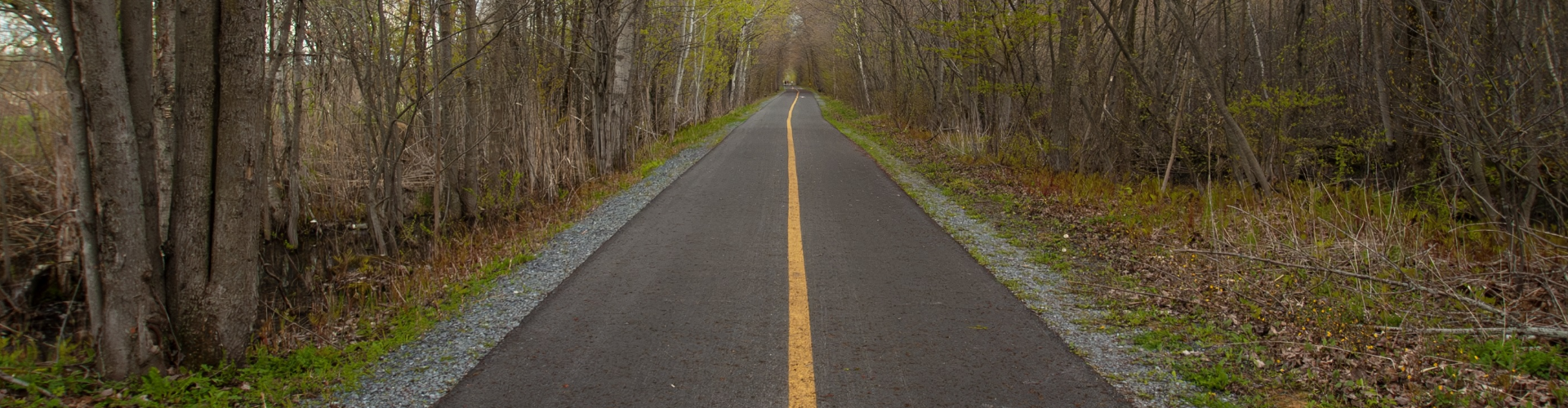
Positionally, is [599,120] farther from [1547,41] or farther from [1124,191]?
[1547,41]

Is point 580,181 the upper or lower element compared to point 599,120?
lower

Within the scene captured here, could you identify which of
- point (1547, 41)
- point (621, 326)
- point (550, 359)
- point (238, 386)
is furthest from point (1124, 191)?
point (238, 386)

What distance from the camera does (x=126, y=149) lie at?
11.7 feet

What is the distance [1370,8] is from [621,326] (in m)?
8.71

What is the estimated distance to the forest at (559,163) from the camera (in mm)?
3760

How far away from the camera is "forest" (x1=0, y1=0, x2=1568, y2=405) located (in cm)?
376

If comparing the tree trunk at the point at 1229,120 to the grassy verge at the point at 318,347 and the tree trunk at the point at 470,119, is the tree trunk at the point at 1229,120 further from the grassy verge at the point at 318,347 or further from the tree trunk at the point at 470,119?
the tree trunk at the point at 470,119

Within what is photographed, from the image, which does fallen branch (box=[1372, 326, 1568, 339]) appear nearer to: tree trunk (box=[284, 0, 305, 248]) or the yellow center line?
the yellow center line

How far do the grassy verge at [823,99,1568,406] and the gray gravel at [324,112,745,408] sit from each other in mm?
3688

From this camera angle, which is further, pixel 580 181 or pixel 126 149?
pixel 580 181

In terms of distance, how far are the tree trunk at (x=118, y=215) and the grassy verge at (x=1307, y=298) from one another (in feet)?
16.4

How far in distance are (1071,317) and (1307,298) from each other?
1.51 m

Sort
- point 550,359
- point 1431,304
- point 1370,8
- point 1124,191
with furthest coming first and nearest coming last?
point 1124,191 < point 1370,8 < point 1431,304 < point 550,359

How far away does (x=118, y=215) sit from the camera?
3.56 metres
